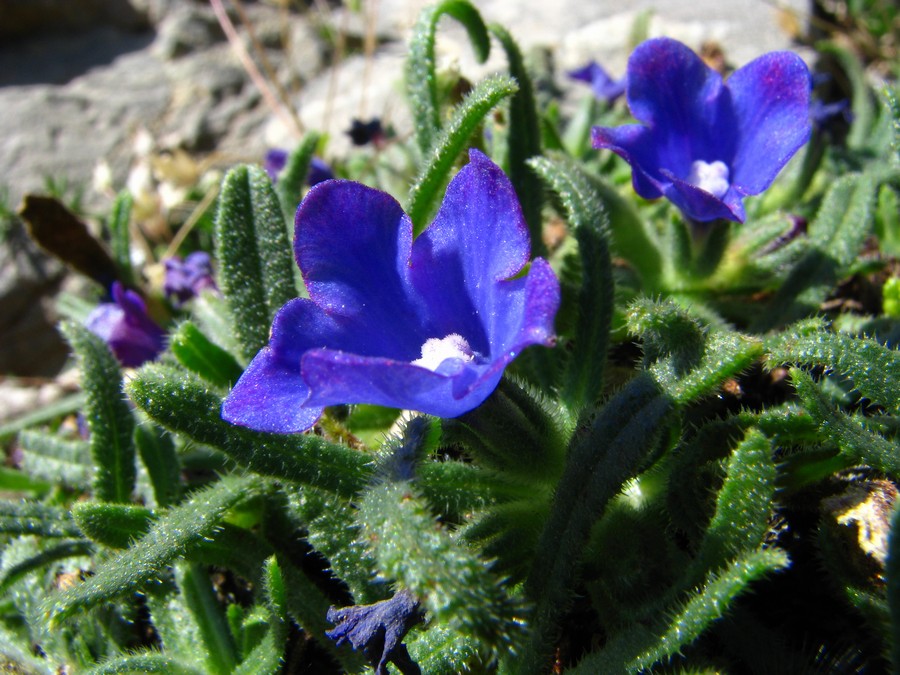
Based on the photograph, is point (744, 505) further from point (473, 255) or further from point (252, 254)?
point (252, 254)

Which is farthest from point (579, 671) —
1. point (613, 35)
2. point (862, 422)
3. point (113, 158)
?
point (113, 158)

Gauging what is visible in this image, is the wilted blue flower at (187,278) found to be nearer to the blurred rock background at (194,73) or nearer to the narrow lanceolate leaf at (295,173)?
the narrow lanceolate leaf at (295,173)

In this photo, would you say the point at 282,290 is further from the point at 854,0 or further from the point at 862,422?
the point at 854,0

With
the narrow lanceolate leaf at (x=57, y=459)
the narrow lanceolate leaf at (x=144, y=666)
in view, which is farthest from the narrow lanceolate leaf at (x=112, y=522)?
the narrow lanceolate leaf at (x=57, y=459)

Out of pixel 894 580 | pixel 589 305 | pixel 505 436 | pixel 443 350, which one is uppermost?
pixel 443 350

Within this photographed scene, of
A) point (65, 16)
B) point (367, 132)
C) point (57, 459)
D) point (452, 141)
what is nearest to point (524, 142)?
point (452, 141)

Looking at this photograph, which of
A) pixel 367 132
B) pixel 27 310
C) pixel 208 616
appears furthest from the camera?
pixel 27 310

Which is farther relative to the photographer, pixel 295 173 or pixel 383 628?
pixel 295 173
